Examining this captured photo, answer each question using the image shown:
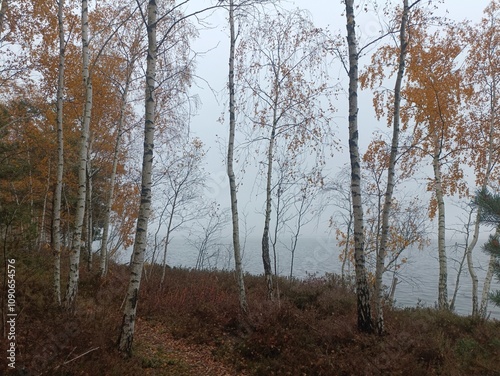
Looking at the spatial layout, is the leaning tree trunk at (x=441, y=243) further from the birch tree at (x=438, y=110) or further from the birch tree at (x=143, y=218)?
the birch tree at (x=143, y=218)

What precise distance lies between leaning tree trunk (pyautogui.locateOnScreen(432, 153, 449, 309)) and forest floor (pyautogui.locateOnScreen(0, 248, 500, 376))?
2.03 meters

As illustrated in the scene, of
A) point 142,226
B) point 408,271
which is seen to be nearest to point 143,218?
point 142,226

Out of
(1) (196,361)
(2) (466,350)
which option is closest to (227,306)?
(1) (196,361)

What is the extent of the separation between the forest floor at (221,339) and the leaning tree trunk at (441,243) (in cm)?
203

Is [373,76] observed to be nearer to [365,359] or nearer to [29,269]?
[365,359]

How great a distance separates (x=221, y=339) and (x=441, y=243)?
7.80m

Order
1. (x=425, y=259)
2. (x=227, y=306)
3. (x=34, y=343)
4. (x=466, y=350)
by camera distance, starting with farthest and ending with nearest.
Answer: (x=425, y=259) < (x=227, y=306) < (x=466, y=350) < (x=34, y=343)

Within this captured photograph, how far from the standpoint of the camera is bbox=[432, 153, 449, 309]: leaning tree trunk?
10539 mm

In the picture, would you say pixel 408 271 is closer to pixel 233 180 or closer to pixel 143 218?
pixel 233 180

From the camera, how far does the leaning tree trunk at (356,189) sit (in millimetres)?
6520

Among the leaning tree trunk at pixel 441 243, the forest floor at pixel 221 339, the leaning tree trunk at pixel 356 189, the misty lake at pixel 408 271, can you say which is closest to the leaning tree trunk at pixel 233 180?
the forest floor at pixel 221 339

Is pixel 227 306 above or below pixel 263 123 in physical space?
below

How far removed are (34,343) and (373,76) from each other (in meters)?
10.2

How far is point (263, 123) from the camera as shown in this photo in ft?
33.8
